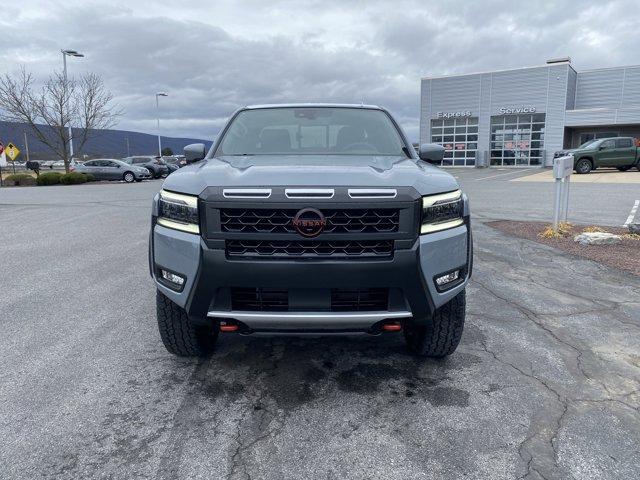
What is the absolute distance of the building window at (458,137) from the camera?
39031 millimetres

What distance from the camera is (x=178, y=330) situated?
314 cm

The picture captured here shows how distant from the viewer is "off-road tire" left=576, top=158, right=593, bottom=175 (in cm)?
2400

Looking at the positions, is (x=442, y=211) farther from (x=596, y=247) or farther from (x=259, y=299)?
(x=596, y=247)

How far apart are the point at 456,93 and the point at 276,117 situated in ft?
124

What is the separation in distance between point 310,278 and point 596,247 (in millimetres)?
6114

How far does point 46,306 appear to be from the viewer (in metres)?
4.68

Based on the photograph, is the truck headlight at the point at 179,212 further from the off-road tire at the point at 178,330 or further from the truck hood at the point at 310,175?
the off-road tire at the point at 178,330

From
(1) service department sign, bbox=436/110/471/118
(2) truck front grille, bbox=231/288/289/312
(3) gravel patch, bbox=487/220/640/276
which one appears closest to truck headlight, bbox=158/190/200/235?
(2) truck front grille, bbox=231/288/289/312

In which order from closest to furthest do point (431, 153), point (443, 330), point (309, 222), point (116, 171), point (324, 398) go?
point (309, 222)
point (324, 398)
point (443, 330)
point (431, 153)
point (116, 171)

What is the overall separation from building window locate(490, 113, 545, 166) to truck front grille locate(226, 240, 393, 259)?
3751 cm

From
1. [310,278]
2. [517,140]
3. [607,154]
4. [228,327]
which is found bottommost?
[228,327]

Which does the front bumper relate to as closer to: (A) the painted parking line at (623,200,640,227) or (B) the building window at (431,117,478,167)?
(A) the painted parking line at (623,200,640,227)

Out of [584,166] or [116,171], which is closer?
[584,166]

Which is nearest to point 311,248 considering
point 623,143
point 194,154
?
point 194,154
